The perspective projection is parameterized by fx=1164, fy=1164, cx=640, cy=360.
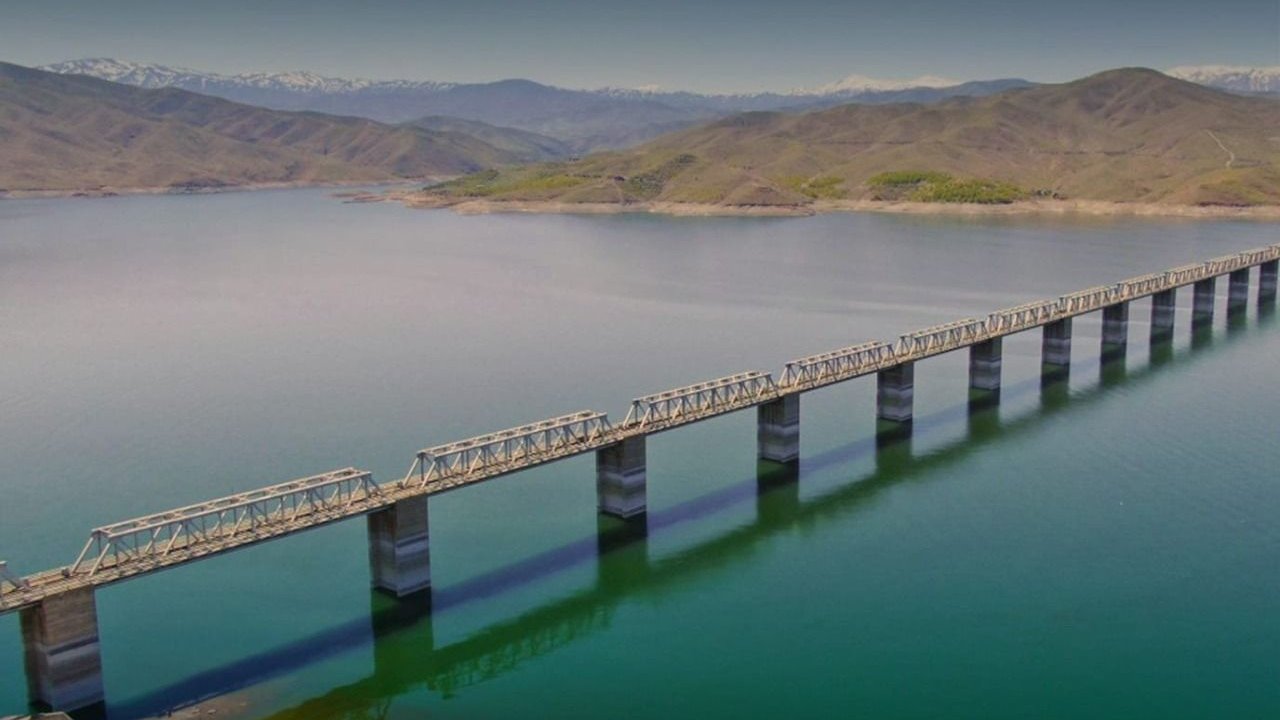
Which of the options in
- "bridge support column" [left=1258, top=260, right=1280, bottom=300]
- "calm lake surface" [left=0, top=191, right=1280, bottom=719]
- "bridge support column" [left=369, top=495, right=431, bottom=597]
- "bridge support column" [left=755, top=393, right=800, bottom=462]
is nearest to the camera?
"calm lake surface" [left=0, top=191, right=1280, bottom=719]

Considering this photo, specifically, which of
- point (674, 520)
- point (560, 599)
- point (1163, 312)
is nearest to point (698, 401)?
point (674, 520)

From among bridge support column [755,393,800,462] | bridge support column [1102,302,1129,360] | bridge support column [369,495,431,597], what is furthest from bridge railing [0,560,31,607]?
bridge support column [1102,302,1129,360]

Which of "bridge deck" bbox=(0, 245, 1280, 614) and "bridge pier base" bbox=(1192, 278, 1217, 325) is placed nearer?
"bridge deck" bbox=(0, 245, 1280, 614)

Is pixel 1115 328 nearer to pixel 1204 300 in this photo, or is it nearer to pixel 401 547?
pixel 1204 300

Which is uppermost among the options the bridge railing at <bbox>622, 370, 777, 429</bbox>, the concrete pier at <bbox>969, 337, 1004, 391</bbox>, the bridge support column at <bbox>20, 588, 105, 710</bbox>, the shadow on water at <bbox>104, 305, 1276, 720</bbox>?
the bridge railing at <bbox>622, 370, 777, 429</bbox>

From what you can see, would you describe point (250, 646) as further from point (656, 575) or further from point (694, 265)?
point (694, 265)

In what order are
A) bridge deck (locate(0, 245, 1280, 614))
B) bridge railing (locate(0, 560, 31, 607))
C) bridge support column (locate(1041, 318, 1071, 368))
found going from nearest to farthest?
1. bridge railing (locate(0, 560, 31, 607))
2. bridge deck (locate(0, 245, 1280, 614))
3. bridge support column (locate(1041, 318, 1071, 368))

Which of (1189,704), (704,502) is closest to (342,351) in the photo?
(704,502)

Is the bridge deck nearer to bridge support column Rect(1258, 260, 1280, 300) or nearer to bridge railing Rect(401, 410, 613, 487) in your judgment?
bridge railing Rect(401, 410, 613, 487)
